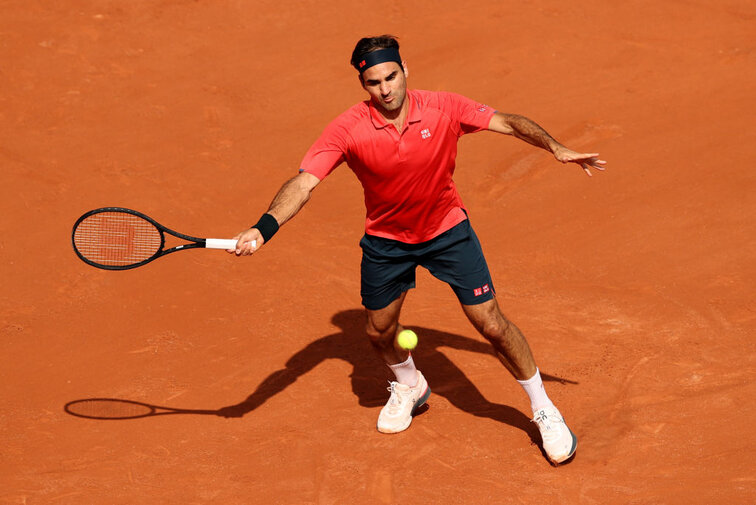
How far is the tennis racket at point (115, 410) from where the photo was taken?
686 cm

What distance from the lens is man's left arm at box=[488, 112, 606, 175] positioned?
18.4 ft

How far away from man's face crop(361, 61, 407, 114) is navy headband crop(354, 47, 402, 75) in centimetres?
2

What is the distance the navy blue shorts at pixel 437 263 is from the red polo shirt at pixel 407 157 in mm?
72

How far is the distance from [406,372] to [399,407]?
25 centimetres

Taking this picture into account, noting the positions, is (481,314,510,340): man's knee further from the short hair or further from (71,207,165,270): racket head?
(71,207,165,270): racket head

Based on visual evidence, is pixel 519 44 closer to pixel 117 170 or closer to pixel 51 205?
pixel 117 170

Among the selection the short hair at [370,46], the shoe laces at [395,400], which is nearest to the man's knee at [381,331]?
the shoe laces at [395,400]

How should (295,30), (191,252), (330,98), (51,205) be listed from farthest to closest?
1. (295,30)
2. (330,98)
3. (51,205)
4. (191,252)

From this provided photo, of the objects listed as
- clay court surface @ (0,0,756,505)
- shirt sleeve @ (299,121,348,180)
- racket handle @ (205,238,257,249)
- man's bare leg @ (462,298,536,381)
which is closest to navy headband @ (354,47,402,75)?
shirt sleeve @ (299,121,348,180)

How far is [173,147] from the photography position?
35.3 feet

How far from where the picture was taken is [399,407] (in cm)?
654

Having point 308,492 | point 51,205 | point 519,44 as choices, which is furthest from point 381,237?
point 519,44

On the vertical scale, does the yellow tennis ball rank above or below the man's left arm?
below

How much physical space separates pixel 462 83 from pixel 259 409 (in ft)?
19.1
